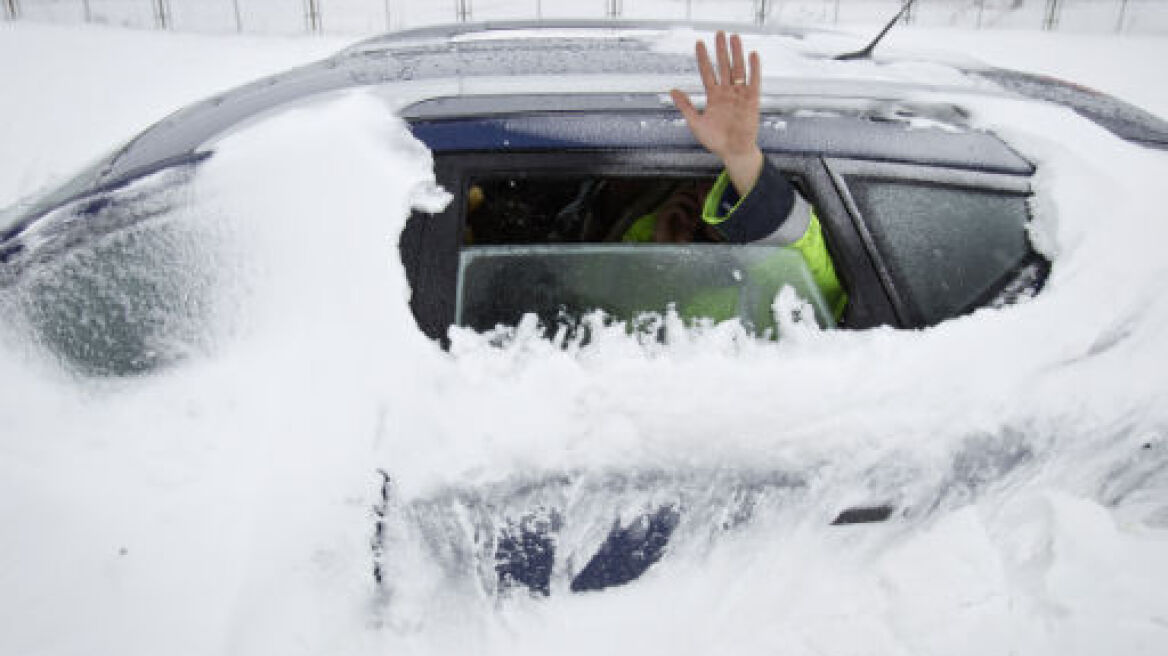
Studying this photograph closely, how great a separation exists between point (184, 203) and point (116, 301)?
24cm

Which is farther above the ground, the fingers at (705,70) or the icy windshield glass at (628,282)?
the fingers at (705,70)

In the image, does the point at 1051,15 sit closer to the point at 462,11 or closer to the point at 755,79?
the point at 462,11

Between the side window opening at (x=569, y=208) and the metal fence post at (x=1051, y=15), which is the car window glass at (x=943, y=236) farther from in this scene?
the metal fence post at (x=1051, y=15)

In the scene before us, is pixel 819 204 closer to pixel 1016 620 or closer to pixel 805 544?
pixel 805 544

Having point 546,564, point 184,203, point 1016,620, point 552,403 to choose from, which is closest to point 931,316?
point 1016,620

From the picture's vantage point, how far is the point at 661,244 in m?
1.52

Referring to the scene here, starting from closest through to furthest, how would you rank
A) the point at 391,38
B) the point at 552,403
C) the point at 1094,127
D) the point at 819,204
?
the point at 552,403 → the point at 819,204 → the point at 1094,127 → the point at 391,38

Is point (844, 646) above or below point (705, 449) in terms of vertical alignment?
below

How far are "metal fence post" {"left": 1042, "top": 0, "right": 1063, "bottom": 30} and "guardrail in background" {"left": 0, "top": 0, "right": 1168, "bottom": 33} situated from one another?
18 millimetres

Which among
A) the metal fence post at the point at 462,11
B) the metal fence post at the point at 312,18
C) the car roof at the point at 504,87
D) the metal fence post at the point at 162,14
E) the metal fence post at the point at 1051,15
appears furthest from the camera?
the metal fence post at the point at 462,11

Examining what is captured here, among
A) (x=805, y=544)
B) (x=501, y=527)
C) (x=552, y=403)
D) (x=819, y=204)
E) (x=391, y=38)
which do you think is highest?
(x=391, y=38)

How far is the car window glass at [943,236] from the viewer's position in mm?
1537

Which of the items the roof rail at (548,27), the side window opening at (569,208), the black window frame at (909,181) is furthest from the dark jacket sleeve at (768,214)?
the roof rail at (548,27)

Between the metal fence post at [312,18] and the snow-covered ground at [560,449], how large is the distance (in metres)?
11.1
